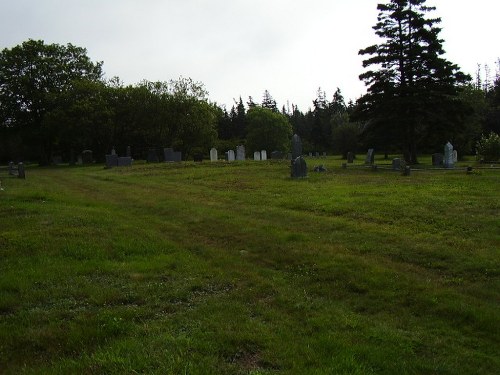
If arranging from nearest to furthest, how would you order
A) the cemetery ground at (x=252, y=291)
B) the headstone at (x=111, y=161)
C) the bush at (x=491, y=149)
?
the cemetery ground at (x=252, y=291) → the bush at (x=491, y=149) → the headstone at (x=111, y=161)

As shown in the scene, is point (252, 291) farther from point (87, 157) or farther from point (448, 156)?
point (87, 157)

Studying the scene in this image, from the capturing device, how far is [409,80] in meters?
32.6

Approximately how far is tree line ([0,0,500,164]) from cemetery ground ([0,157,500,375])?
21.5m

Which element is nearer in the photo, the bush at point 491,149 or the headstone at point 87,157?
the bush at point 491,149

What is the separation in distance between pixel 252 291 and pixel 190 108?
44425mm

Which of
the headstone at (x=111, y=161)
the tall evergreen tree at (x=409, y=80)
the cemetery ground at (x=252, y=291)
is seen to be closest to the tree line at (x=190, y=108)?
the tall evergreen tree at (x=409, y=80)

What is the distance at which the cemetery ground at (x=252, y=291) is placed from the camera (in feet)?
13.4

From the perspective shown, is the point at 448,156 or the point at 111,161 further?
the point at 111,161

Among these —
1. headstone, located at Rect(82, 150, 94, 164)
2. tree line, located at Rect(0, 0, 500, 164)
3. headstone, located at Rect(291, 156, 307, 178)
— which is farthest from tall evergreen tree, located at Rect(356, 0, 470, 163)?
headstone, located at Rect(82, 150, 94, 164)

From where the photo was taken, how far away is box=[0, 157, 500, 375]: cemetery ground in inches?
161

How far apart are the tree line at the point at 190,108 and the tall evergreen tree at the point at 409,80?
0.07 meters

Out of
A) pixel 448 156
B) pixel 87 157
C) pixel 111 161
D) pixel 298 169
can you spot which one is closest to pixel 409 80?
pixel 448 156

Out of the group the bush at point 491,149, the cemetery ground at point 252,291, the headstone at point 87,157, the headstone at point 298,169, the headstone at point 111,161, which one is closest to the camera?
the cemetery ground at point 252,291

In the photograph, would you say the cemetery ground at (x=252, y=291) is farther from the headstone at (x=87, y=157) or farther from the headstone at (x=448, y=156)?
the headstone at (x=87, y=157)
